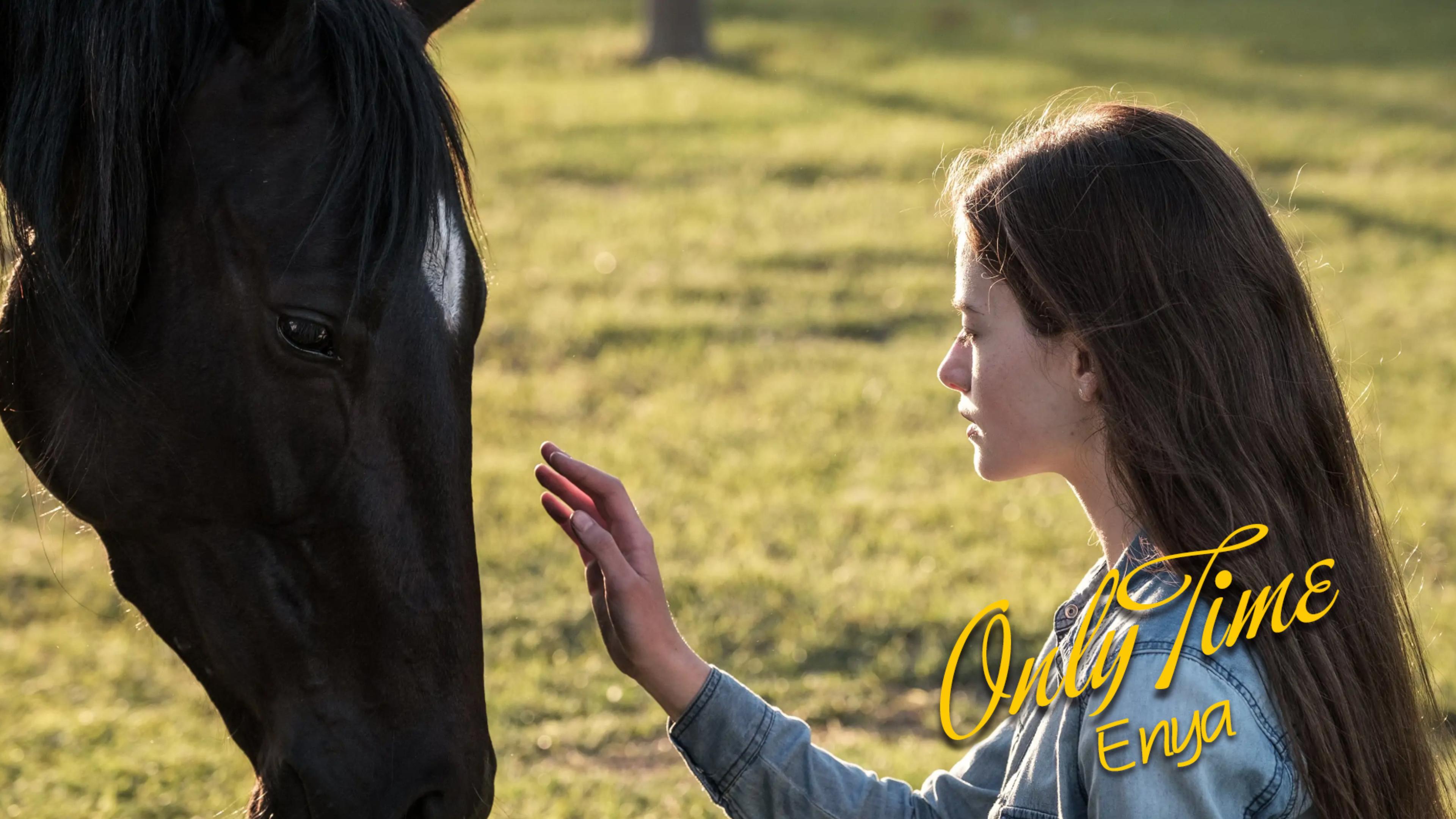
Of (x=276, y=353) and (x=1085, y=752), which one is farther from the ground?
(x=276, y=353)

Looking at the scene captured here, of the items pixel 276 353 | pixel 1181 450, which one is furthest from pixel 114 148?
pixel 1181 450

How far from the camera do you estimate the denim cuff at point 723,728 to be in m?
2.07

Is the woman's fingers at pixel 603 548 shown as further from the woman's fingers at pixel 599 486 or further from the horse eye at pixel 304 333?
the horse eye at pixel 304 333

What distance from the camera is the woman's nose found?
1942 mm

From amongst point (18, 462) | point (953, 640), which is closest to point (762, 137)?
point (18, 462)

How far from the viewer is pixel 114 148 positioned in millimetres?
1738

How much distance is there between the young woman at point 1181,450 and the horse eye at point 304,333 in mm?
813

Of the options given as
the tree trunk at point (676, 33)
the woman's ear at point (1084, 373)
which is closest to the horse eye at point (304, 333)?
the woman's ear at point (1084, 373)

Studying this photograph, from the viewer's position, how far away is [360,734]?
1.80m

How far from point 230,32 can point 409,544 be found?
2.20 ft

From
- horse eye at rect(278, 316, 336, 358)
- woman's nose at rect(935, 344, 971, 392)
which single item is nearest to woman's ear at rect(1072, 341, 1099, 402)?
woman's nose at rect(935, 344, 971, 392)

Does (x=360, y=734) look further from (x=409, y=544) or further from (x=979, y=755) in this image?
(x=979, y=755)

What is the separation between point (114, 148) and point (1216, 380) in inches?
53.0

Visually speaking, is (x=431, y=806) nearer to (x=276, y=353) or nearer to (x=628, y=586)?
(x=628, y=586)
